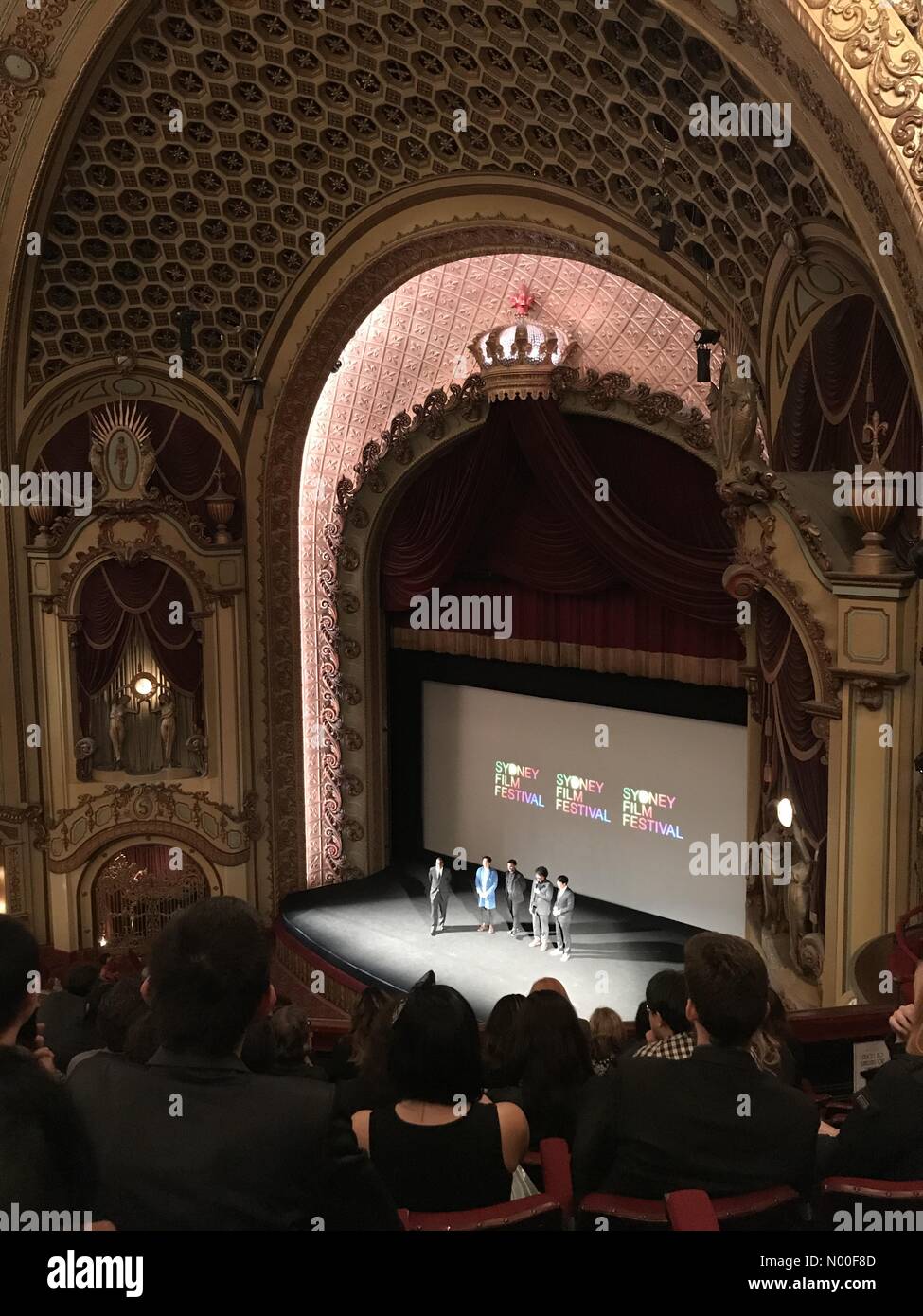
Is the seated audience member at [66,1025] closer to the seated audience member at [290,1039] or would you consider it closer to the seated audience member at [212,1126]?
the seated audience member at [290,1039]

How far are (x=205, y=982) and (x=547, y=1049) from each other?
152cm

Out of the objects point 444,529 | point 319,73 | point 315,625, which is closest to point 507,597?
point 444,529

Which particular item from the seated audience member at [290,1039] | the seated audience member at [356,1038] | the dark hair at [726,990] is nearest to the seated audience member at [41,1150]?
the dark hair at [726,990]

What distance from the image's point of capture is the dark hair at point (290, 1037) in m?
4.16

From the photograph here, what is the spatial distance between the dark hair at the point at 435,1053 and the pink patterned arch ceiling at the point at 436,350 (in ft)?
29.5

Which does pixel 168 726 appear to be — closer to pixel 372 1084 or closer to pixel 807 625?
pixel 807 625

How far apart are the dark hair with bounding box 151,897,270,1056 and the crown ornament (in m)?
11.0

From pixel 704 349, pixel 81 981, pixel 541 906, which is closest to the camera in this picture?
pixel 81 981

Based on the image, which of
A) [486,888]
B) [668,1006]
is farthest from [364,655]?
[668,1006]

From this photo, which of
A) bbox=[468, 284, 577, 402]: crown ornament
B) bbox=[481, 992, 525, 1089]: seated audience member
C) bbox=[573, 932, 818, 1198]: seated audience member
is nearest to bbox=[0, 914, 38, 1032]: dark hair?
bbox=[573, 932, 818, 1198]: seated audience member

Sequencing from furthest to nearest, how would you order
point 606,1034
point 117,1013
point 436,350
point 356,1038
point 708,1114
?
point 436,350, point 606,1034, point 117,1013, point 356,1038, point 708,1114

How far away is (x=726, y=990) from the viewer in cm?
265

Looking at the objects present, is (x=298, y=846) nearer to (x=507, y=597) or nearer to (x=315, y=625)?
(x=315, y=625)

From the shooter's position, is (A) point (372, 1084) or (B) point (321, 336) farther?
(B) point (321, 336)
